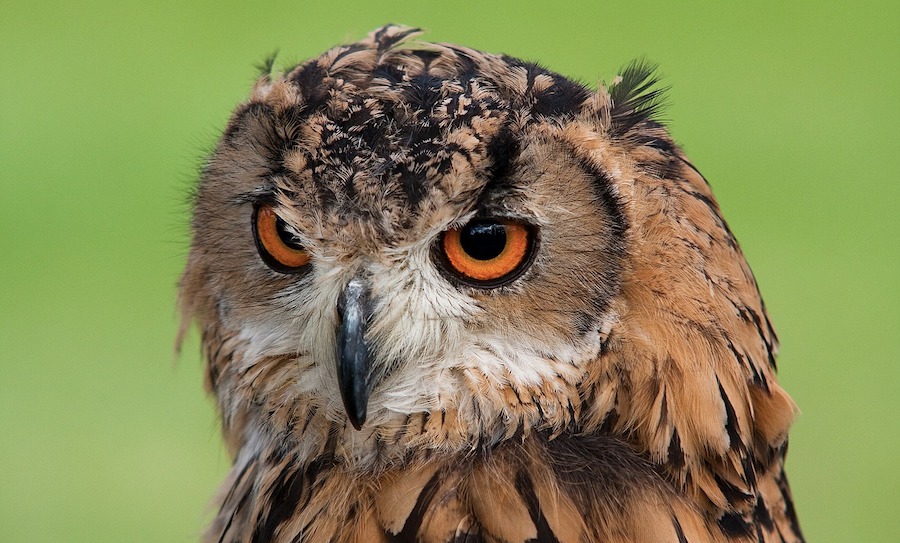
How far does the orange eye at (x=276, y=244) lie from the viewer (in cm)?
153

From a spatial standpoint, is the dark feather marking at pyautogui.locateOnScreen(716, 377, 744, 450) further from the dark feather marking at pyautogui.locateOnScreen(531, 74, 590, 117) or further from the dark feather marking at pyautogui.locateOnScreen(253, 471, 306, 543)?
the dark feather marking at pyautogui.locateOnScreen(253, 471, 306, 543)

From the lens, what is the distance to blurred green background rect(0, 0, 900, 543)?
3881 millimetres

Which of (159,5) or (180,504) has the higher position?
(159,5)

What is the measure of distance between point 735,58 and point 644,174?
17.5ft

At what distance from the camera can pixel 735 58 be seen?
651 cm

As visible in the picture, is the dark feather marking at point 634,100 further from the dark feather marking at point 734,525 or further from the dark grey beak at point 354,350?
the dark feather marking at point 734,525

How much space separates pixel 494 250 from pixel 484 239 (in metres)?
0.02

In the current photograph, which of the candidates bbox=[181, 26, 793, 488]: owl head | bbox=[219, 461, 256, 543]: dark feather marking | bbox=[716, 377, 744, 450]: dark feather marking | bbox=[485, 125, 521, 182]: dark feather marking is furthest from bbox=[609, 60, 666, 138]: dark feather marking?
bbox=[219, 461, 256, 543]: dark feather marking

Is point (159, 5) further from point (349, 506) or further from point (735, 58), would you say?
point (349, 506)

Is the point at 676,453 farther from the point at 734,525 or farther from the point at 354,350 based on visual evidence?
the point at 354,350

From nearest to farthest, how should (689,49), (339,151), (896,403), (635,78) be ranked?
1. (339,151)
2. (635,78)
3. (896,403)
4. (689,49)

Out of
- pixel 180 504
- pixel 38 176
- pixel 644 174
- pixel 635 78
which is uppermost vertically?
pixel 635 78

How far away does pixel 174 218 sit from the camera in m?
2.02

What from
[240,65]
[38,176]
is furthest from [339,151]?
[240,65]
